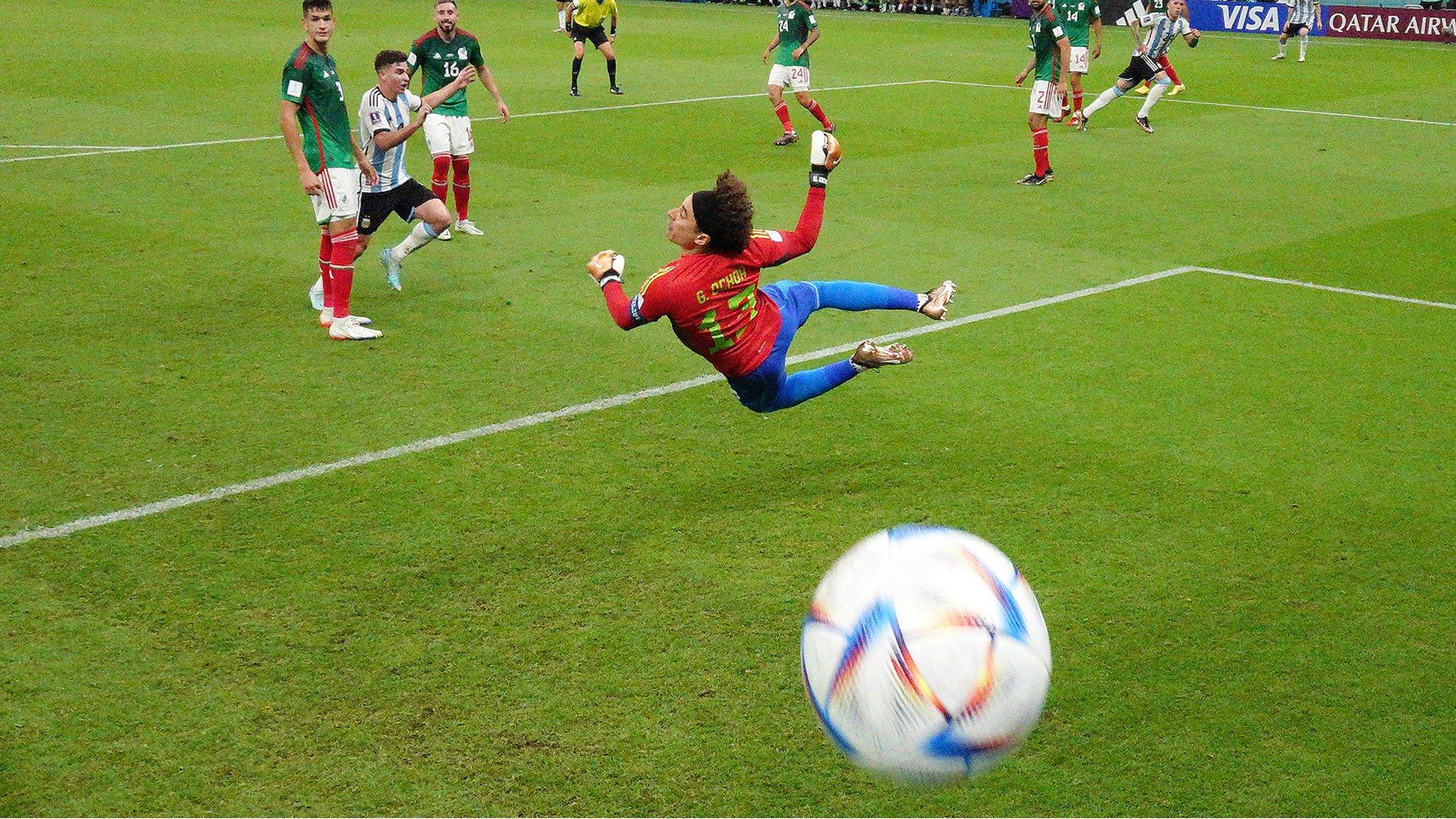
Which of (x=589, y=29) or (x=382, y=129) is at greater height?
(x=589, y=29)

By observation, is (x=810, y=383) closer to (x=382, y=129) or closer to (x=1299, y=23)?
(x=382, y=129)

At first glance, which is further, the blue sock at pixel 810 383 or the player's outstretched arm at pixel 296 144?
the player's outstretched arm at pixel 296 144

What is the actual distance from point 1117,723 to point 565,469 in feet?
11.2

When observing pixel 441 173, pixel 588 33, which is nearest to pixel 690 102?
pixel 588 33

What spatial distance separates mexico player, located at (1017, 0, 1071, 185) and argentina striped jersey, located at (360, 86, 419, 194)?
8049 mm

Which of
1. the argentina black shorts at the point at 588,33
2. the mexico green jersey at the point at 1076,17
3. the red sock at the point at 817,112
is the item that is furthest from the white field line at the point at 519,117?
the mexico green jersey at the point at 1076,17

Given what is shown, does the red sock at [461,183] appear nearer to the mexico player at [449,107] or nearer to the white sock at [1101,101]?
the mexico player at [449,107]

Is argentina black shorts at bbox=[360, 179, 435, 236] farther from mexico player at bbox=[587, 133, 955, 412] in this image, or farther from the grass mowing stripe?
the grass mowing stripe

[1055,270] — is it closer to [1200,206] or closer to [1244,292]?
[1244,292]

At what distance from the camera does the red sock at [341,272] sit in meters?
9.61

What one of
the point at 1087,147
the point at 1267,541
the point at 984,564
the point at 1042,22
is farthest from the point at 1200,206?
the point at 984,564

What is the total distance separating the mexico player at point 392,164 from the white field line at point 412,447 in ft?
9.99

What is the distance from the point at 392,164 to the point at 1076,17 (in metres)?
11.6

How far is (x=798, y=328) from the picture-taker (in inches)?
280
